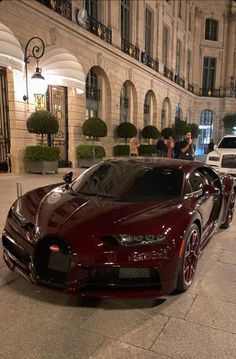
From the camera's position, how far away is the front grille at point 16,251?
10.4 feet

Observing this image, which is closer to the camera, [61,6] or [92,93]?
[61,6]

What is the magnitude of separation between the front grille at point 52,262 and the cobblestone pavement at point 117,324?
339 millimetres

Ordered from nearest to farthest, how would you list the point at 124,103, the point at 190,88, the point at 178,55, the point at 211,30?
the point at 124,103, the point at 178,55, the point at 190,88, the point at 211,30

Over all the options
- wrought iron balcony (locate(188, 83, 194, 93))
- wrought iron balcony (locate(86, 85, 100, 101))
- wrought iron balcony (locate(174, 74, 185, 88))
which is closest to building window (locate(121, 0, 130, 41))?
wrought iron balcony (locate(86, 85, 100, 101))

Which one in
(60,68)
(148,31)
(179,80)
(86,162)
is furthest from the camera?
(179,80)

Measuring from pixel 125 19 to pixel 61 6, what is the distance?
326 inches

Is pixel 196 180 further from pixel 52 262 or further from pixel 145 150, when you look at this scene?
pixel 145 150

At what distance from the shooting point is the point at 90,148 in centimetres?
1511

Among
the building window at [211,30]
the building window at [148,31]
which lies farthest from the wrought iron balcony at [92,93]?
the building window at [211,30]

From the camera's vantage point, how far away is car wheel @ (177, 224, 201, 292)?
10.8 ft

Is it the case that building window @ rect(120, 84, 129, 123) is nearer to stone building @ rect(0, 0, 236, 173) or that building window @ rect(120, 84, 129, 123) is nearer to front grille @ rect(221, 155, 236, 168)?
stone building @ rect(0, 0, 236, 173)

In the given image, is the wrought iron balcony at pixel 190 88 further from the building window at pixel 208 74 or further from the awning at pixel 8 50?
the awning at pixel 8 50

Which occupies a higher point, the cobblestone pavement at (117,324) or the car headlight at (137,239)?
the car headlight at (137,239)

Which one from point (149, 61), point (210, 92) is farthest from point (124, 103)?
point (210, 92)
